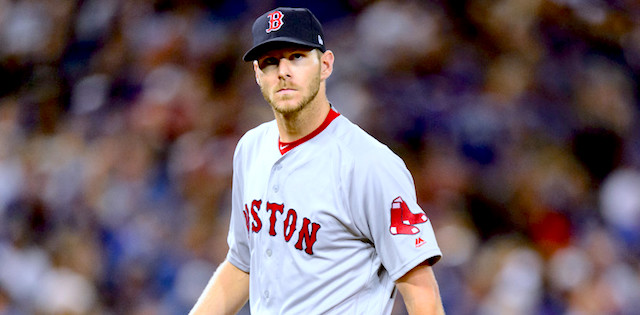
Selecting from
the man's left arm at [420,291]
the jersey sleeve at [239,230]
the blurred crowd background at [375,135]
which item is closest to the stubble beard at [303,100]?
the jersey sleeve at [239,230]

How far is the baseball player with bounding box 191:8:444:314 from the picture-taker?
229 centimetres

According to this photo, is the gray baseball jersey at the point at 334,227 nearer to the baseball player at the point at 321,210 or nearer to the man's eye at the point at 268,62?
the baseball player at the point at 321,210

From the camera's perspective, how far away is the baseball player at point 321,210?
7.51 ft

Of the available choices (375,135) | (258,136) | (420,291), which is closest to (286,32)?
(258,136)

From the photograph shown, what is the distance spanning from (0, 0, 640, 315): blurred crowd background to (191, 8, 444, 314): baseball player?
2.27 m

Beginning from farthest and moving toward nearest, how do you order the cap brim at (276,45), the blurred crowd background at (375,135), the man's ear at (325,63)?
the blurred crowd background at (375,135), the man's ear at (325,63), the cap brim at (276,45)

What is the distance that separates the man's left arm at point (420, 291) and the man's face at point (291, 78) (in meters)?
0.56

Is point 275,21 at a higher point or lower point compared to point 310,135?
higher

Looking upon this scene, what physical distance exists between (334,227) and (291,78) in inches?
17.1

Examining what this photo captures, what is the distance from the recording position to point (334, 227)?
2354mm

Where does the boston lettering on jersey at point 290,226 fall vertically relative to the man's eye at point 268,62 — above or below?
below

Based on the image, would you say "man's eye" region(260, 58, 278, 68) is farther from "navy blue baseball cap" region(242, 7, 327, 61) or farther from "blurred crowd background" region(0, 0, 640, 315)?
"blurred crowd background" region(0, 0, 640, 315)

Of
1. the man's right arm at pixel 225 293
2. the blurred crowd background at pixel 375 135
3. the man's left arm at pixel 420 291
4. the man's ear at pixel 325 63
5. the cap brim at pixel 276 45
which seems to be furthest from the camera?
the blurred crowd background at pixel 375 135

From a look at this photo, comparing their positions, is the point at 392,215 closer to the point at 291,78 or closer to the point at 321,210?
the point at 321,210
